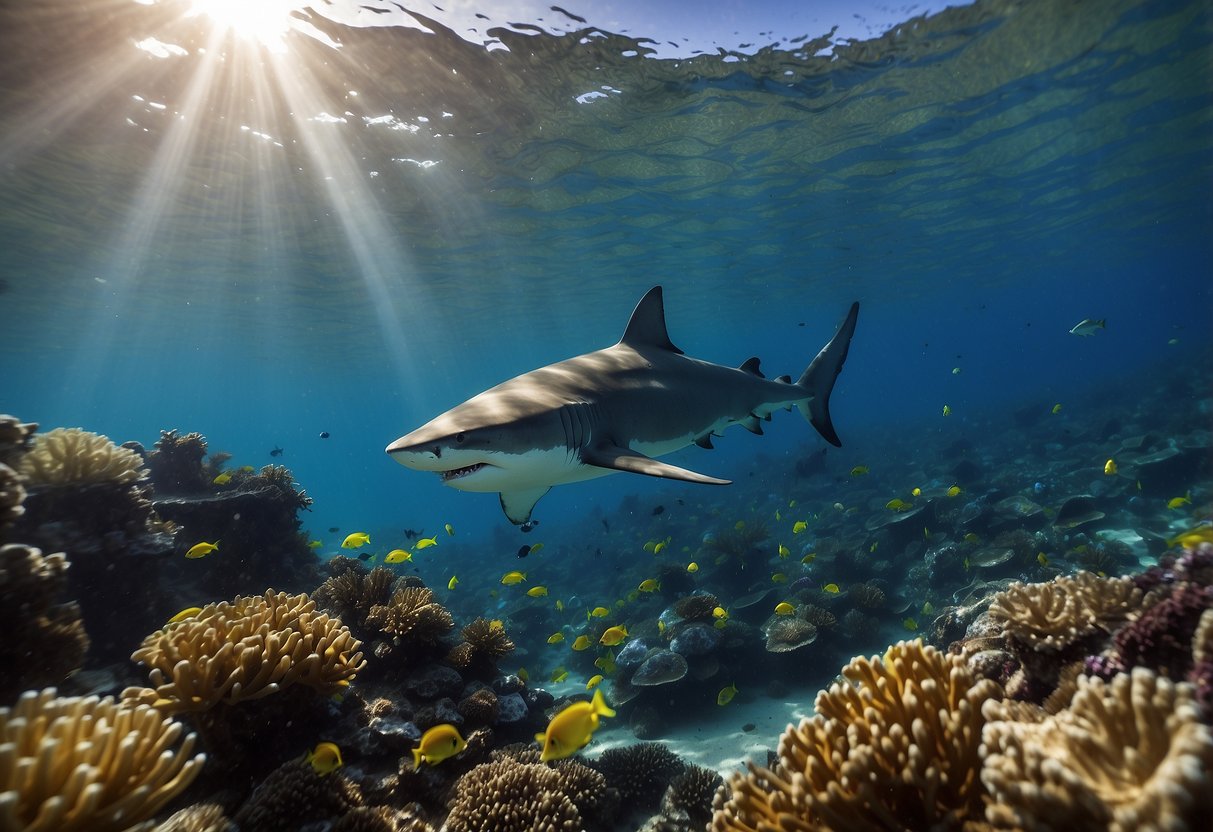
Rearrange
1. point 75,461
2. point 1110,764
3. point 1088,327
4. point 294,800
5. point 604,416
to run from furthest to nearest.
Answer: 1. point 1088,327
2. point 75,461
3. point 604,416
4. point 294,800
5. point 1110,764

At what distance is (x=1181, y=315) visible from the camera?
521 ft

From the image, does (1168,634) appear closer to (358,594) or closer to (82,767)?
(82,767)

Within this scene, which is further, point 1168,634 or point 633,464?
point 633,464

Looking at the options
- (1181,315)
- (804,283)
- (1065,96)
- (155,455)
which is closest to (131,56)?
(155,455)

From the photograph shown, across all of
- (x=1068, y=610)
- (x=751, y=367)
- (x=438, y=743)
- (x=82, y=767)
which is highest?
(x=751, y=367)

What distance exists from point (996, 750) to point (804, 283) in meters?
41.9

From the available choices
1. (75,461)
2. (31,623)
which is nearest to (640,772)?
(31,623)

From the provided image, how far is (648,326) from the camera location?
7113 millimetres

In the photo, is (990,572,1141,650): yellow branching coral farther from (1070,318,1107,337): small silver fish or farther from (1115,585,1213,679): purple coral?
(1070,318,1107,337): small silver fish

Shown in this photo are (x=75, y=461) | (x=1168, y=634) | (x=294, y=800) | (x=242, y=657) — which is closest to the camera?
(x=1168, y=634)

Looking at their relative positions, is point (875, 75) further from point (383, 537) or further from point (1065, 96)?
point (383, 537)

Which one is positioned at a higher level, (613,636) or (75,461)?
(75,461)

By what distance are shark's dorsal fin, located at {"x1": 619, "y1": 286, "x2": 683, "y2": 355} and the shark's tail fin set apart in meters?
2.60

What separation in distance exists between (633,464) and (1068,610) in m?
2.94
